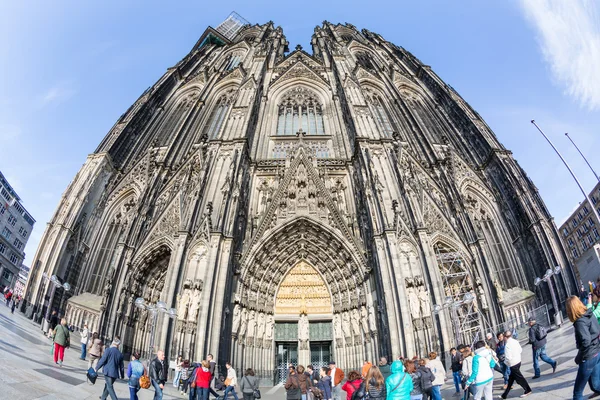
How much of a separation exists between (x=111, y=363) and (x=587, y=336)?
6327mm

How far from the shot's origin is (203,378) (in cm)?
659

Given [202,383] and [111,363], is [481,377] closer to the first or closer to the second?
[202,383]

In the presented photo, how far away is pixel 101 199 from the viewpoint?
18422mm

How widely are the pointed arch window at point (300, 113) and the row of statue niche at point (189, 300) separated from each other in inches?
503

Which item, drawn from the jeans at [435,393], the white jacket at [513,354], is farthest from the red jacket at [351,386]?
the white jacket at [513,354]

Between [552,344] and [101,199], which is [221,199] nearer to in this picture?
[101,199]

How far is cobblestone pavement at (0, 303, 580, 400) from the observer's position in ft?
16.1

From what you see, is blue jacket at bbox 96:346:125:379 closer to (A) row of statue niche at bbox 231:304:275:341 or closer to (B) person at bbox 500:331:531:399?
(B) person at bbox 500:331:531:399

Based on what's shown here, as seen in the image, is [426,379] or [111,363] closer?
[111,363]

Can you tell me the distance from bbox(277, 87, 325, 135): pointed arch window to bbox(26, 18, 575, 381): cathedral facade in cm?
24

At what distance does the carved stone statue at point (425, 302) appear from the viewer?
12.5 m

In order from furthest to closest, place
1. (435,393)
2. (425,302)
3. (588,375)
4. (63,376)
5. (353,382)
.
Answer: (425,302), (63,376), (353,382), (435,393), (588,375)

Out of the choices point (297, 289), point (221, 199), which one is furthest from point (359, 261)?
point (221, 199)

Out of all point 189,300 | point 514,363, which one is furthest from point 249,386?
point 189,300
